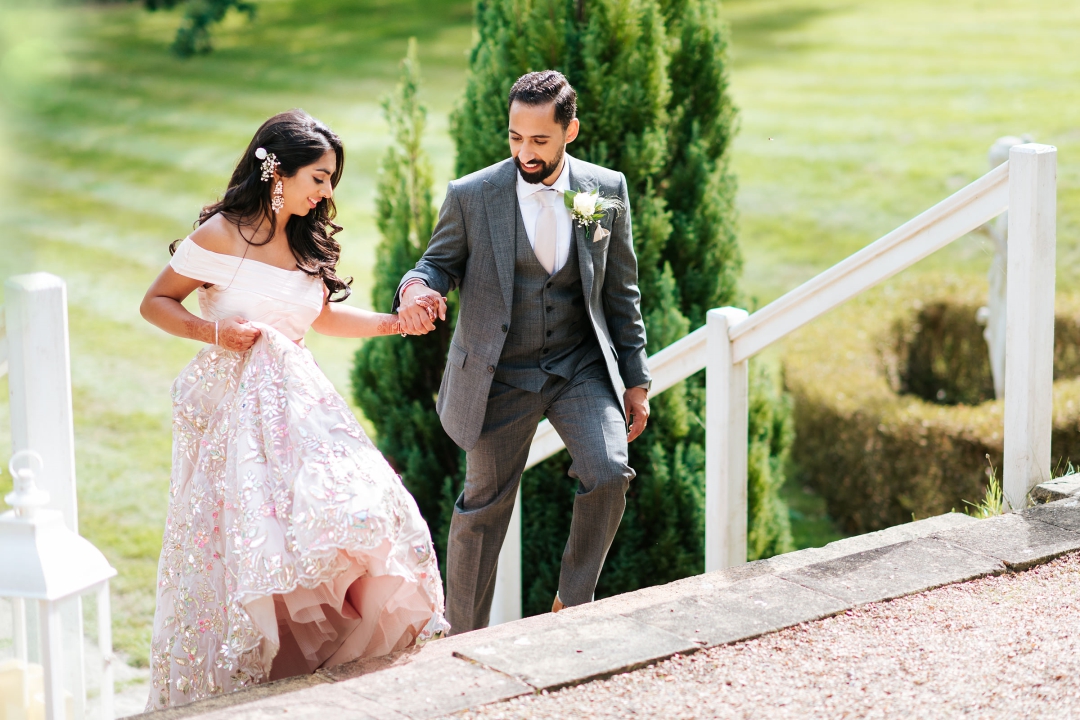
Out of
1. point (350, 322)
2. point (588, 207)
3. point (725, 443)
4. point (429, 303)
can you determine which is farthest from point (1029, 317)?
point (350, 322)

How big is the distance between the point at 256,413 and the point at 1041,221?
2.39m

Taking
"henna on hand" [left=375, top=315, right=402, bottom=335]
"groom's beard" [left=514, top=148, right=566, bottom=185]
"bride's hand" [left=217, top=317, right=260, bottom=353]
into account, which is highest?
"groom's beard" [left=514, top=148, right=566, bottom=185]

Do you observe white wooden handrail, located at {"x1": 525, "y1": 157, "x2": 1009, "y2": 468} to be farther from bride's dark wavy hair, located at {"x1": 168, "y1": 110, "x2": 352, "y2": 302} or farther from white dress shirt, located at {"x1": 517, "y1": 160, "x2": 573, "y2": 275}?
bride's dark wavy hair, located at {"x1": 168, "y1": 110, "x2": 352, "y2": 302}

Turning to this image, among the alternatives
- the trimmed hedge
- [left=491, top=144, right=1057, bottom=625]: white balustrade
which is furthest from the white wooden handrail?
the trimmed hedge

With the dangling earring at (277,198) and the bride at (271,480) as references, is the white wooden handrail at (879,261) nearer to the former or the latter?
the bride at (271,480)

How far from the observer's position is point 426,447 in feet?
17.7

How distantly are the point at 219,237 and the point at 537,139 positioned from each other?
940 mm

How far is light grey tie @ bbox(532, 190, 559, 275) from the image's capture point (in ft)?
11.3

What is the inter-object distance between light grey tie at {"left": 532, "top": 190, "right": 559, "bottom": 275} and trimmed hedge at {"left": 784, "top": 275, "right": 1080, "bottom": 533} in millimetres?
2528

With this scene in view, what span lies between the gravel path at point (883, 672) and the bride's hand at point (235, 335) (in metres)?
1.21

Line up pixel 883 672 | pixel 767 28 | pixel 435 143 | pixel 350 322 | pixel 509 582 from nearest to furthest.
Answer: pixel 883 672, pixel 350 322, pixel 509 582, pixel 435 143, pixel 767 28

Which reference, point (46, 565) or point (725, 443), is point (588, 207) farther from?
point (46, 565)

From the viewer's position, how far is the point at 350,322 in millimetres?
3365

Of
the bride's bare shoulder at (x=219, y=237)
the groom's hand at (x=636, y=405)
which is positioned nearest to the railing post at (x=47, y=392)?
the bride's bare shoulder at (x=219, y=237)
